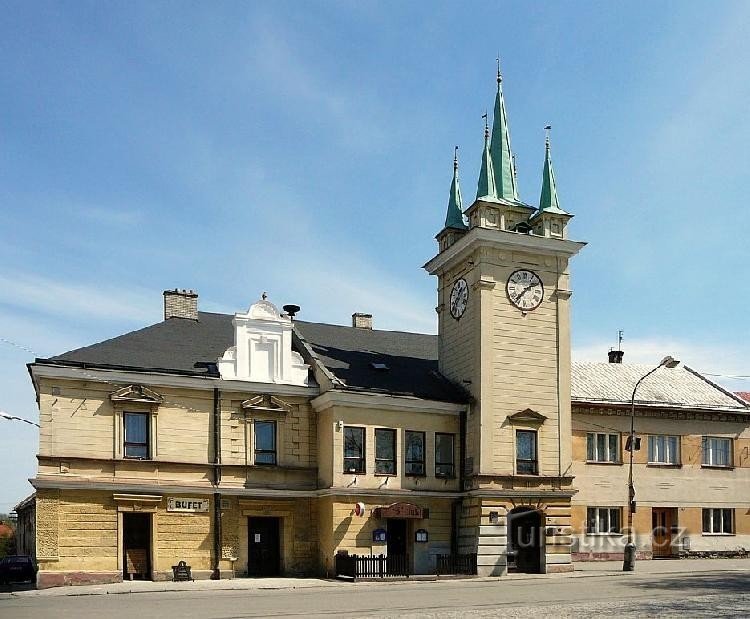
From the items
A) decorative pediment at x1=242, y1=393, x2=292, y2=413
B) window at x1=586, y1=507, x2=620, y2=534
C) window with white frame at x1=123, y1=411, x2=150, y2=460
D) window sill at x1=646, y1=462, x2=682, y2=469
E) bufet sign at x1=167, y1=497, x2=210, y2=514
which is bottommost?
window at x1=586, y1=507, x2=620, y2=534

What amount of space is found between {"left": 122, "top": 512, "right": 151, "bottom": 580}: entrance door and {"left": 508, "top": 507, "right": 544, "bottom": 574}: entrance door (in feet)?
44.1

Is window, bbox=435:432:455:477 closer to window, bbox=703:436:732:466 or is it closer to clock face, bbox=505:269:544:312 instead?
clock face, bbox=505:269:544:312

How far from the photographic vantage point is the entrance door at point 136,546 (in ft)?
107

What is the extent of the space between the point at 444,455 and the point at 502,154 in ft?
41.9

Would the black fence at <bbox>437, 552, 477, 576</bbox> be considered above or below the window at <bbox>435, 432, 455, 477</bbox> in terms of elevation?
below

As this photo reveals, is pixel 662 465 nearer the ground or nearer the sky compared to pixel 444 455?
nearer the ground

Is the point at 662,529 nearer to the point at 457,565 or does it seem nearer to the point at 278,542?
the point at 457,565

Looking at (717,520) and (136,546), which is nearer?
(136,546)

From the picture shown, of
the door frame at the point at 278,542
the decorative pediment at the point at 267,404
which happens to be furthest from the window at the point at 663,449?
the door frame at the point at 278,542

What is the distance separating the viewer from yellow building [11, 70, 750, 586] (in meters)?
32.5

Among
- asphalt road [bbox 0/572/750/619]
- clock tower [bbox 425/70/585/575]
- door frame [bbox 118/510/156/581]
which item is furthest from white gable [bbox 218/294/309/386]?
asphalt road [bbox 0/572/750/619]

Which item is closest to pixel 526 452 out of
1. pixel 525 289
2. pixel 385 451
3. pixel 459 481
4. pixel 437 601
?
pixel 459 481

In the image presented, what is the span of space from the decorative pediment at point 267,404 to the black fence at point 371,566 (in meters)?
5.82

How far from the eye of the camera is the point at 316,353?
3819 centimetres
